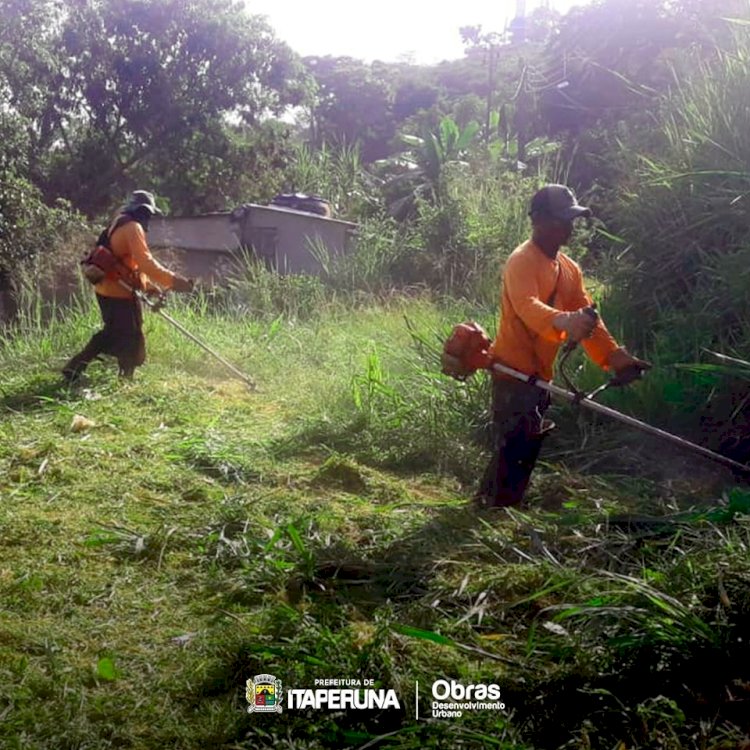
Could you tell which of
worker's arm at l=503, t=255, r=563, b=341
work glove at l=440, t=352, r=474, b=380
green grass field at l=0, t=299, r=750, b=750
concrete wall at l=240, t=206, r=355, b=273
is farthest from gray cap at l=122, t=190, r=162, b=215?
concrete wall at l=240, t=206, r=355, b=273

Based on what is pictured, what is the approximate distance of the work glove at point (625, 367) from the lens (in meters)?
4.65

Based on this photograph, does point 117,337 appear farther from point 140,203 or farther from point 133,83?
point 133,83

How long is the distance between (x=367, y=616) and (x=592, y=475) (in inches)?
97.4

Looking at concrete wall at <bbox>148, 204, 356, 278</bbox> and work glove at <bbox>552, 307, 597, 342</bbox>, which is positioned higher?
work glove at <bbox>552, 307, 597, 342</bbox>

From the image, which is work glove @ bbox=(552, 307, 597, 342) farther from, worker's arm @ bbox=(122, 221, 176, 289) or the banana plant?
the banana plant

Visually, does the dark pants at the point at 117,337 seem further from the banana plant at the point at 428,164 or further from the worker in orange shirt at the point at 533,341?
the banana plant at the point at 428,164

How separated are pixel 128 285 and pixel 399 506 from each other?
385 centimetres

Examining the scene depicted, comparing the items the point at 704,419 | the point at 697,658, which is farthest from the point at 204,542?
the point at 704,419

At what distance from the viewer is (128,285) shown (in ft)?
26.9

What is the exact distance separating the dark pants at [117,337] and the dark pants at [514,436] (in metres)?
4.17

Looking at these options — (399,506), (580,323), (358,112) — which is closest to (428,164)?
(399,506)

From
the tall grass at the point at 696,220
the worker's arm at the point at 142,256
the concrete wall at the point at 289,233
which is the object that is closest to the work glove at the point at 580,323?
the tall grass at the point at 696,220

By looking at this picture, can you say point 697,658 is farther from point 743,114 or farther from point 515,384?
point 743,114

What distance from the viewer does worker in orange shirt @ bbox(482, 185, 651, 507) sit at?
4691 millimetres
